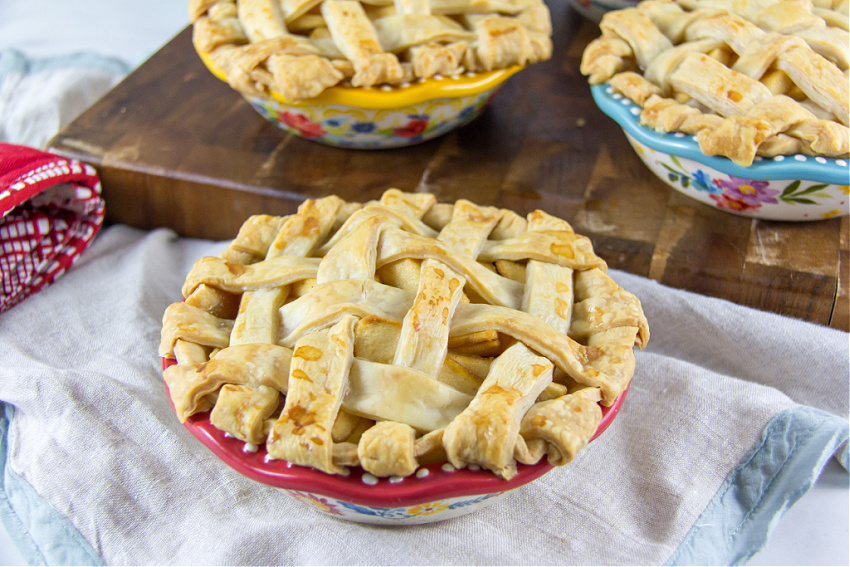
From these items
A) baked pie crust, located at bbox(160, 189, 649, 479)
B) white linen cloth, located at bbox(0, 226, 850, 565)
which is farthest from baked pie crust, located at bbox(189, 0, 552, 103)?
white linen cloth, located at bbox(0, 226, 850, 565)

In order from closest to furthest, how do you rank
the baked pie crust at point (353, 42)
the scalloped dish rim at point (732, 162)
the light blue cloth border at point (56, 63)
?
the scalloped dish rim at point (732, 162) → the baked pie crust at point (353, 42) → the light blue cloth border at point (56, 63)

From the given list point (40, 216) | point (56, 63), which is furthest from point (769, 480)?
point (56, 63)

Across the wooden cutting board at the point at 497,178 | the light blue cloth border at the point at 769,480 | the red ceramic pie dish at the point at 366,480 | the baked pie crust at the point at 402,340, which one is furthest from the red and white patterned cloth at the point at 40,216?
the light blue cloth border at the point at 769,480

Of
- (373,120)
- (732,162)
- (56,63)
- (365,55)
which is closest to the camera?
(732,162)

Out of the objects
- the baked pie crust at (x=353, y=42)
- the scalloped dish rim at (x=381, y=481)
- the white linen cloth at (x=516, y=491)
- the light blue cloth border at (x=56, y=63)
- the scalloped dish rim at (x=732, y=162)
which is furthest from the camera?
the light blue cloth border at (x=56, y=63)

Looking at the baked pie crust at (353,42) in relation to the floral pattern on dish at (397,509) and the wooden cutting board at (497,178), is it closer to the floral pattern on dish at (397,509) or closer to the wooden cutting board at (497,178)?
the wooden cutting board at (497,178)

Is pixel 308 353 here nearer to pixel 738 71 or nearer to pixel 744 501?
pixel 744 501

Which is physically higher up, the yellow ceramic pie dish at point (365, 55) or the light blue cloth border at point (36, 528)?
the yellow ceramic pie dish at point (365, 55)
